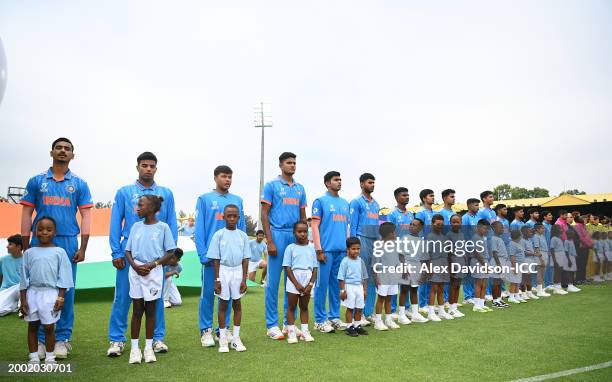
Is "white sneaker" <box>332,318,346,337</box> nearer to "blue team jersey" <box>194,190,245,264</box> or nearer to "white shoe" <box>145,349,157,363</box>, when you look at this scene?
"blue team jersey" <box>194,190,245,264</box>

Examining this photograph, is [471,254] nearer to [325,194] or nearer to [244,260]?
[325,194]

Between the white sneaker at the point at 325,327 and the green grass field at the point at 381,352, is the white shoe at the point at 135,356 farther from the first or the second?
the white sneaker at the point at 325,327

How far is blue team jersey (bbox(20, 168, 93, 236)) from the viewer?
199 inches

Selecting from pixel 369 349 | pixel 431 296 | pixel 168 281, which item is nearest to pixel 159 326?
pixel 369 349

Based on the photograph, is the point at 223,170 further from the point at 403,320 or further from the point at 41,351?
the point at 403,320

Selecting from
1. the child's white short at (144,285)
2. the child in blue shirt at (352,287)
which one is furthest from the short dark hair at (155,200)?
the child in blue shirt at (352,287)

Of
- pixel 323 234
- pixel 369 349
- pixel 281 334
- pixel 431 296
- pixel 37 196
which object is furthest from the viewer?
pixel 431 296

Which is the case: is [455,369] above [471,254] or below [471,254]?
below

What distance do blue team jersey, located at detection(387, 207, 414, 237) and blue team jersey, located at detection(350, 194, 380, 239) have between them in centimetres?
73

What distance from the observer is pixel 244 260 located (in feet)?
18.4

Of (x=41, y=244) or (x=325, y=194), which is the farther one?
(x=325, y=194)

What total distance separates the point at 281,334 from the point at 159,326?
1.55 m

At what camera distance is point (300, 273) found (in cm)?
604

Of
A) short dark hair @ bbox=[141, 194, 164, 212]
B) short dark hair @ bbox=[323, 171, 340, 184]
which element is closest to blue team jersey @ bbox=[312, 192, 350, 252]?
short dark hair @ bbox=[323, 171, 340, 184]
